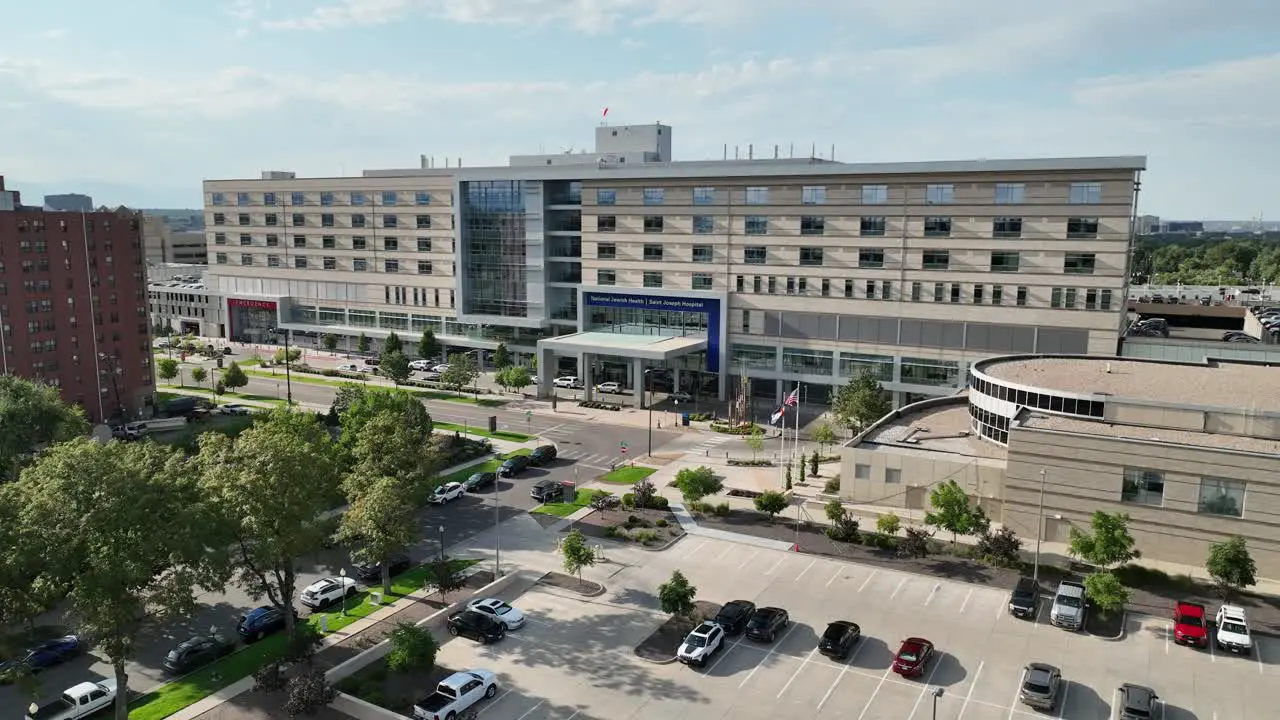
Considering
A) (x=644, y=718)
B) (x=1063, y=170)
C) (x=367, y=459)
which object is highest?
(x=1063, y=170)

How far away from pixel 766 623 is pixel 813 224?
52980 millimetres

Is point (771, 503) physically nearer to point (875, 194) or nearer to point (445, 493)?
point (445, 493)

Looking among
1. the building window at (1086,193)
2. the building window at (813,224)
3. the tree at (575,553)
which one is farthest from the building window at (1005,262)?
the tree at (575,553)

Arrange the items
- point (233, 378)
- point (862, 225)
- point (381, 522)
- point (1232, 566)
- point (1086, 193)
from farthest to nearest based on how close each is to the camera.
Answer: point (233, 378), point (862, 225), point (1086, 193), point (381, 522), point (1232, 566)

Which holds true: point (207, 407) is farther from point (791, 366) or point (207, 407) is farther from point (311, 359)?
point (791, 366)

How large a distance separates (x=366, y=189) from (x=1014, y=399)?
285 feet

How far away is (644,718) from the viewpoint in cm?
3353

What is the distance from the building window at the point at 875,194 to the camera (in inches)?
3182

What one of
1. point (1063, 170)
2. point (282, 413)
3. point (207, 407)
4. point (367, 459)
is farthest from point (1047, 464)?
point (207, 407)

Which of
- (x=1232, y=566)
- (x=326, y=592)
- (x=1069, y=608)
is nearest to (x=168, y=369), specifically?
(x=326, y=592)

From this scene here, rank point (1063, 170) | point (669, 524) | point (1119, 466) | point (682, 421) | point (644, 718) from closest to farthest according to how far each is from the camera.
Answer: point (644, 718) → point (1119, 466) → point (669, 524) → point (1063, 170) → point (682, 421)

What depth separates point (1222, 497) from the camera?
45812mm

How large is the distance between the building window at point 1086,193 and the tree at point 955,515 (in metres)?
37.4

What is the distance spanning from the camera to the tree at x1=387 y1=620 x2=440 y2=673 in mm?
35938
